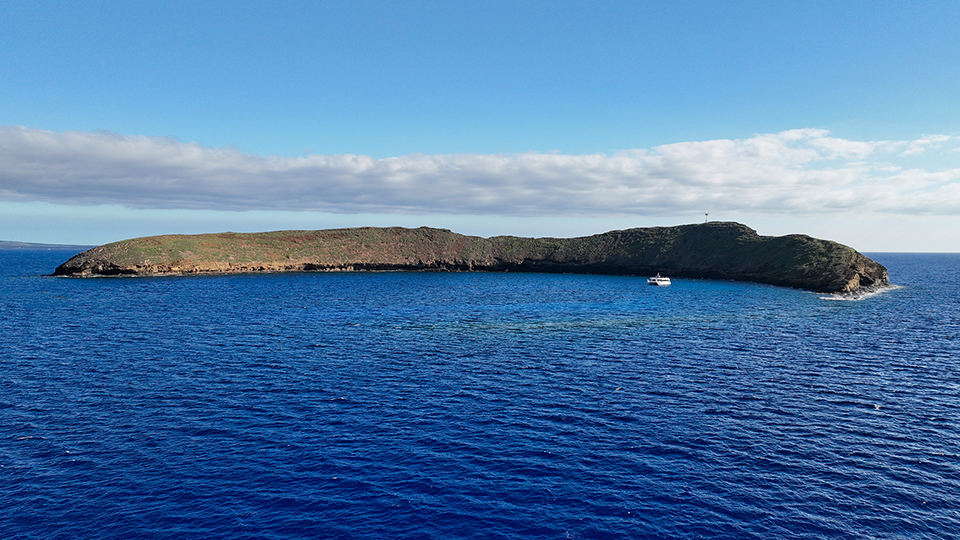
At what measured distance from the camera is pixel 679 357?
54.1m

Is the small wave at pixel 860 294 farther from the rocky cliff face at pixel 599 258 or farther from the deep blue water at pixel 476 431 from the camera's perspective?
the deep blue water at pixel 476 431

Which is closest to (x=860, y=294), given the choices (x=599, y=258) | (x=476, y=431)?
(x=599, y=258)

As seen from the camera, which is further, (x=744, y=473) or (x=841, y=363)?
(x=841, y=363)

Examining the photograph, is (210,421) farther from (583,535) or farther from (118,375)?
(583,535)

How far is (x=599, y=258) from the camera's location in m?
190

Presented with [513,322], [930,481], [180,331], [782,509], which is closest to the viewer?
[782,509]

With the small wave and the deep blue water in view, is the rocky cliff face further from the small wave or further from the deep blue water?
the deep blue water

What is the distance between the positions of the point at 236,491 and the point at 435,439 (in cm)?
1166

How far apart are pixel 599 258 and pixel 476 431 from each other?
6437 inches

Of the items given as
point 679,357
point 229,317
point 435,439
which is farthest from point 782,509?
point 229,317

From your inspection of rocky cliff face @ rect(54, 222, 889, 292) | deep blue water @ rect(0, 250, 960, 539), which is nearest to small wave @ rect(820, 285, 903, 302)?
rocky cliff face @ rect(54, 222, 889, 292)

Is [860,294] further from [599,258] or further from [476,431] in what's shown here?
[476,431]

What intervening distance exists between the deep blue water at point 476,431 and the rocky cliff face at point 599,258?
221ft

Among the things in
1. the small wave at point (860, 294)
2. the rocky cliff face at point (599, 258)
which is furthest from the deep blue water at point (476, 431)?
the rocky cliff face at point (599, 258)
